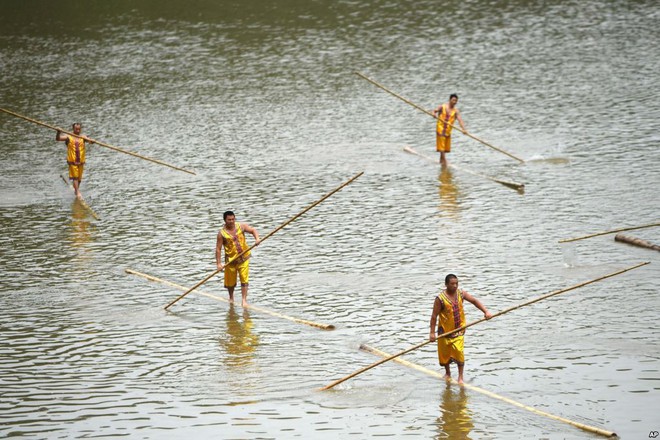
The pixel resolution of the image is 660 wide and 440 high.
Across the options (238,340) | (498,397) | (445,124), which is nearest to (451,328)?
(498,397)

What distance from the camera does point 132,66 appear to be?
3219 cm

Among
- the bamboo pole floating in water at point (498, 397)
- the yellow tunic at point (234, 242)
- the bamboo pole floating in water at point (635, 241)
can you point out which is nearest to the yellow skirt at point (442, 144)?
the bamboo pole floating in water at point (635, 241)

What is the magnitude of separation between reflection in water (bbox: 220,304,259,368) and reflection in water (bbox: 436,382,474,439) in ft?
8.98

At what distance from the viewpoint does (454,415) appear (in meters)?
11.7

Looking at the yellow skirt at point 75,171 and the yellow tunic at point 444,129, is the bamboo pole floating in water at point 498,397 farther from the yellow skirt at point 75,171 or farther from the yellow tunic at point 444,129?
the yellow skirt at point 75,171

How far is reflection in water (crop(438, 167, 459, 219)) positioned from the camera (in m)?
19.3

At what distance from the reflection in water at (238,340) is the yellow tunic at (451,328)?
2639 millimetres

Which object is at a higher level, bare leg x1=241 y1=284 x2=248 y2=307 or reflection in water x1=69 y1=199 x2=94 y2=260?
reflection in water x1=69 y1=199 x2=94 y2=260

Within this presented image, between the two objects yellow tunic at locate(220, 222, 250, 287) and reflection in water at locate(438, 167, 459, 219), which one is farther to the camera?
reflection in water at locate(438, 167, 459, 219)

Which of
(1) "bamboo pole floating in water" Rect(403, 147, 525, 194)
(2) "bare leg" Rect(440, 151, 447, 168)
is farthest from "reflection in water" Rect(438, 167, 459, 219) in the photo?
(1) "bamboo pole floating in water" Rect(403, 147, 525, 194)

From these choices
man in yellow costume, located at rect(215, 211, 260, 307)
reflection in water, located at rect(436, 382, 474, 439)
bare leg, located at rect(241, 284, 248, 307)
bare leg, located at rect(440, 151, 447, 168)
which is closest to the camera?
reflection in water, located at rect(436, 382, 474, 439)

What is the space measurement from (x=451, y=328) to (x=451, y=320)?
11cm

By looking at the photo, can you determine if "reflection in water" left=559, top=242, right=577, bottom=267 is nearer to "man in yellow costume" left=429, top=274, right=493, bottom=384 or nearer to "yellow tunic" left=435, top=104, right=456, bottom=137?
"man in yellow costume" left=429, top=274, right=493, bottom=384

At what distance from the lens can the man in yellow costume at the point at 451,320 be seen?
39.8ft
